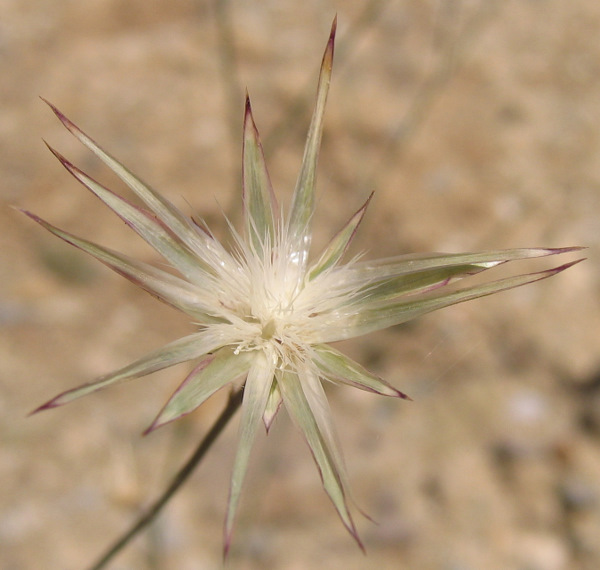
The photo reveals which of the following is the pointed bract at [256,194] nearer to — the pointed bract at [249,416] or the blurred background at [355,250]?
the pointed bract at [249,416]

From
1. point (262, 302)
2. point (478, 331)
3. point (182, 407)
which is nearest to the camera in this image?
point (182, 407)

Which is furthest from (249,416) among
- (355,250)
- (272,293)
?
(355,250)

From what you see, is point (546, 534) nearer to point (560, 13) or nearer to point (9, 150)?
point (560, 13)

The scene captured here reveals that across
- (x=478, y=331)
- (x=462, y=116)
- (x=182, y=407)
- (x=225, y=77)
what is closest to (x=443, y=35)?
(x=462, y=116)

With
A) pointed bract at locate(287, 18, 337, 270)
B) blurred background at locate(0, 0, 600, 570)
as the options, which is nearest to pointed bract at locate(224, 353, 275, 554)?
pointed bract at locate(287, 18, 337, 270)

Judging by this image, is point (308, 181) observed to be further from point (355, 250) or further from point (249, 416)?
point (355, 250)

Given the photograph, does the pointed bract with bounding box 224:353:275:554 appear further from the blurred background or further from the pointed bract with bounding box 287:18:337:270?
the blurred background
